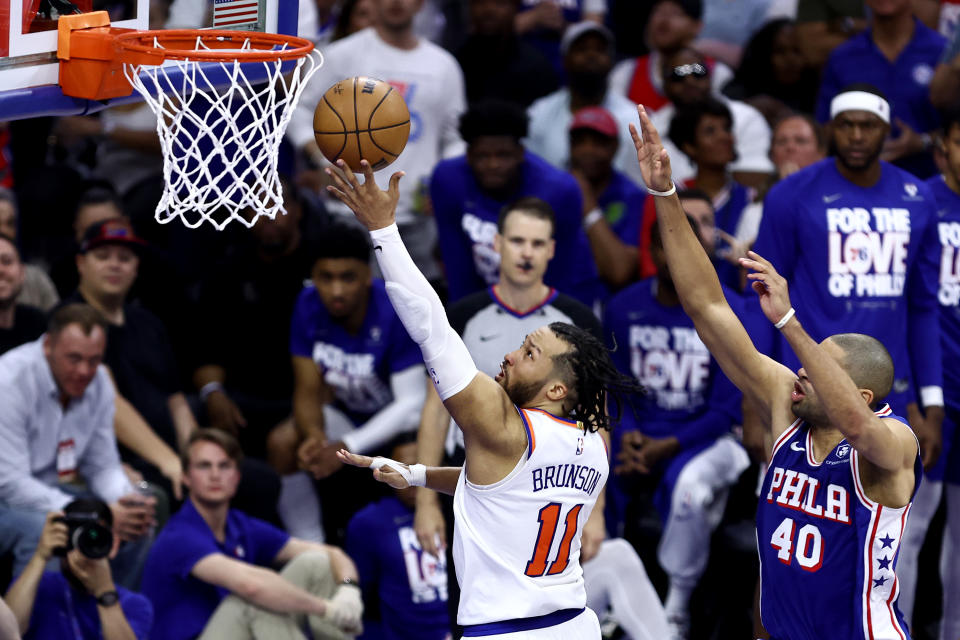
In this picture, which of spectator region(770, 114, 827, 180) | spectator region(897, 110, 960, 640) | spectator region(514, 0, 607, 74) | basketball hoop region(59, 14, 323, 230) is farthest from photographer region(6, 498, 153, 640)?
spectator region(514, 0, 607, 74)

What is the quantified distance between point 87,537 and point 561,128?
14.4ft

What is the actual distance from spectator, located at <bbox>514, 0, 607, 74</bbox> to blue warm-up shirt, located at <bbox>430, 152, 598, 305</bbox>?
3.07 meters

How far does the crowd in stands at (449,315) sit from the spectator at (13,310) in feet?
0.04

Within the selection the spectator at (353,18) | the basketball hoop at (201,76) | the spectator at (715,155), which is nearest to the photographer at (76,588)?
the basketball hoop at (201,76)

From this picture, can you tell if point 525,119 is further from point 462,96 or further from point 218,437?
point 218,437

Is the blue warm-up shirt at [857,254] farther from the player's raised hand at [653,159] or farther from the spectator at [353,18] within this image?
the spectator at [353,18]

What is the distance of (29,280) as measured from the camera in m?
7.92

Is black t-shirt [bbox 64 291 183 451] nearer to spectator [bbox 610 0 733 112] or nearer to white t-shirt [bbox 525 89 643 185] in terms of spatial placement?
white t-shirt [bbox 525 89 643 185]

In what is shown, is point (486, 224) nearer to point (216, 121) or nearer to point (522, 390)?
point (216, 121)

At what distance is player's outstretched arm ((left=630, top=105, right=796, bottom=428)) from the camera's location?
4.79 meters

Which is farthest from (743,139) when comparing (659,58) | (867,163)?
(867,163)

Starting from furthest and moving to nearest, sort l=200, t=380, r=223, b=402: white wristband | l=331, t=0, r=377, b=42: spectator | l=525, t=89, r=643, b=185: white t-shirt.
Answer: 1. l=331, t=0, r=377, b=42: spectator
2. l=525, t=89, r=643, b=185: white t-shirt
3. l=200, t=380, r=223, b=402: white wristband

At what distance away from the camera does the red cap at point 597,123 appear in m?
8.56

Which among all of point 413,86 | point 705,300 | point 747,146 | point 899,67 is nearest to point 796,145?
point 747,146
